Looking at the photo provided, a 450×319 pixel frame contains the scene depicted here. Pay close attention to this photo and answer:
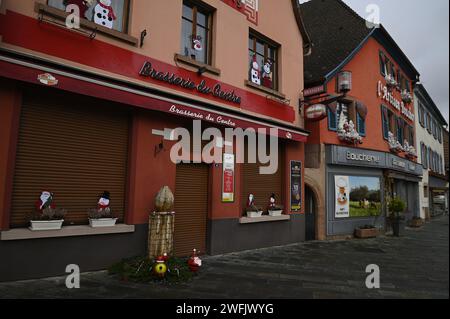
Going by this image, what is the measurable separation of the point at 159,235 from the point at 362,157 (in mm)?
10976

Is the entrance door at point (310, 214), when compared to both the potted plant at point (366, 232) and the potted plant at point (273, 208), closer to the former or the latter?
the potted plant at point (366, 232)

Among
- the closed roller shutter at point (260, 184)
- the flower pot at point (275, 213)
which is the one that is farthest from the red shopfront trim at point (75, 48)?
the flower pot at point (275, 213)

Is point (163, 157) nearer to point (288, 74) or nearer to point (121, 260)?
point (121, 260)

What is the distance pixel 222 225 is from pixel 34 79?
5.90 m

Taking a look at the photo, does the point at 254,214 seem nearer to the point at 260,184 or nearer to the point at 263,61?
the point at 260,184

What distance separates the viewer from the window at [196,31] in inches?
344

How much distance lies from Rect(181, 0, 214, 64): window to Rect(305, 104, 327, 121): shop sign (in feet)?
15.6

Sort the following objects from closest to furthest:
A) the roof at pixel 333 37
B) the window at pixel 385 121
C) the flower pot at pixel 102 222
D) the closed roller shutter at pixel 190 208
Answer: the flower pot at pixel 102 222 → the closed roller shutter at pixel 190 208 → the roof at pixel 333 37 → the window at pixel 385 121

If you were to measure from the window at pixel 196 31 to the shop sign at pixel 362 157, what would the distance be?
8.02 metres

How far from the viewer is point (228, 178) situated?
30.3ft

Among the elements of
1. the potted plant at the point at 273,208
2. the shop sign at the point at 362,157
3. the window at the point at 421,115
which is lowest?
the potted plant at the point at 273,208

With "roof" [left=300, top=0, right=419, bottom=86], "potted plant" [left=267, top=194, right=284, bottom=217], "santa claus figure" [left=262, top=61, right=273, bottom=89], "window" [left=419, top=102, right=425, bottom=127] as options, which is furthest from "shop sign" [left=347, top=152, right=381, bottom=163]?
"window" [left=419, top=102, right=425, bottom=127]

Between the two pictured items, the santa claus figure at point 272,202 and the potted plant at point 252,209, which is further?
the santa claus figure at point 272,202

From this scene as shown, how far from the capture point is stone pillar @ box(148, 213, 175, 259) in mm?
6727
